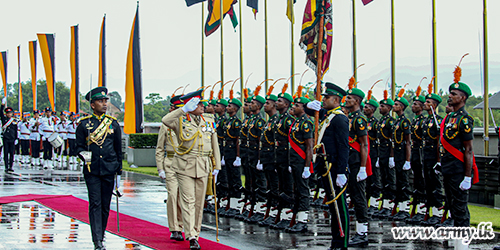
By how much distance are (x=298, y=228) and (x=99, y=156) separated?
3.61 metres

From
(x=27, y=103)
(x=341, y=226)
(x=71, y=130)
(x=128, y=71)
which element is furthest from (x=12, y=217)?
(x=27, y=103)

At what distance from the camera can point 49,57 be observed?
102ft

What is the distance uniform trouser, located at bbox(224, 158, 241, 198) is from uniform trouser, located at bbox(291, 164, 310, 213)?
215cm

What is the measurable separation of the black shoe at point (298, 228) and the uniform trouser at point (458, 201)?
8.63 ft

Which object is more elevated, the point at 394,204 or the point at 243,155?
the point at 243,155

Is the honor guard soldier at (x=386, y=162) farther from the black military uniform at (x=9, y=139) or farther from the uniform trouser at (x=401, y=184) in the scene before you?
the black military uniform at (x=9, y=139)

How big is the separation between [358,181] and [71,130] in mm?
16831

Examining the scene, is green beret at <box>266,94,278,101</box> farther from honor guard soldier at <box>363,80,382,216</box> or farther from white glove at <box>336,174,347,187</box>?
white glove at <box>336,174,347,187</box>

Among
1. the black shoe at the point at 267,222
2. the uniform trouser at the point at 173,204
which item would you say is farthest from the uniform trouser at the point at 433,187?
the uniform trouser at the point at 173,204

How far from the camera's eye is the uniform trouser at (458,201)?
783 centimetres

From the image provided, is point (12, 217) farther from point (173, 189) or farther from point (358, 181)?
point (358, 181)

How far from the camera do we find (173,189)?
29.7ft

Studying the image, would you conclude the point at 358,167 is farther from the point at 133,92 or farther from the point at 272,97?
the point at 133,92

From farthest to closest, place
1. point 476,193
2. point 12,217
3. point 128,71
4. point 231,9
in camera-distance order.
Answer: point 128,71, point 231,9, point 476,193, point 12,217
